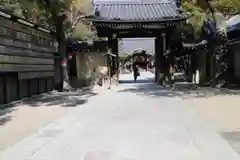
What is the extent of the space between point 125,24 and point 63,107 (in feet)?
48.1

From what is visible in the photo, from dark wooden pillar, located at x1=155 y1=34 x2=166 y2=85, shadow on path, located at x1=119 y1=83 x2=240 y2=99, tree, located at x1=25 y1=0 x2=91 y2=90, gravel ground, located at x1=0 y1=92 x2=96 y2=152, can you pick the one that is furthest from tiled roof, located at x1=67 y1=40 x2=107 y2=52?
gravel ground, located at x1=0 y1=92 x2=96 y2=152

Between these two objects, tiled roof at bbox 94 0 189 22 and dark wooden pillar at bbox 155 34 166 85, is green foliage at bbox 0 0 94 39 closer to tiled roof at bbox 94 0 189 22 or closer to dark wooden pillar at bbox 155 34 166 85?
tiled roof at bbox 94 0 189 22

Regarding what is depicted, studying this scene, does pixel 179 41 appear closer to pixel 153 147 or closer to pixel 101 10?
pixel 101 10

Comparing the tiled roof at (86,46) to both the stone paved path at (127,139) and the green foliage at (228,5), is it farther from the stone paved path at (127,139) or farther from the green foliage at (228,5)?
the stone paved path at (127,139)

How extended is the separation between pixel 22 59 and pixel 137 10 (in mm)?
16510

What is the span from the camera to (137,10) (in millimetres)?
32875

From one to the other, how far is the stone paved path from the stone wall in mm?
3938

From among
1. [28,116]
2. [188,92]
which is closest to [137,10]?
[188,92]

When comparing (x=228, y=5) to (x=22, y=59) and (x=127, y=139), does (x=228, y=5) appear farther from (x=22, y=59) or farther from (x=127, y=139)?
(x=127, y=139)

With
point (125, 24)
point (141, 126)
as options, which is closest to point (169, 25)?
point (125, 24)

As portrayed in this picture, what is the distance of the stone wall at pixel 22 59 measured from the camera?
1611 cm

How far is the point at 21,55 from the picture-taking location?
18.1m

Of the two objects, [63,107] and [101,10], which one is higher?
[101,10]

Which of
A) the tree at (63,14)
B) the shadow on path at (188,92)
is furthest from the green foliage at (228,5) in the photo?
the tree at (63,14)
